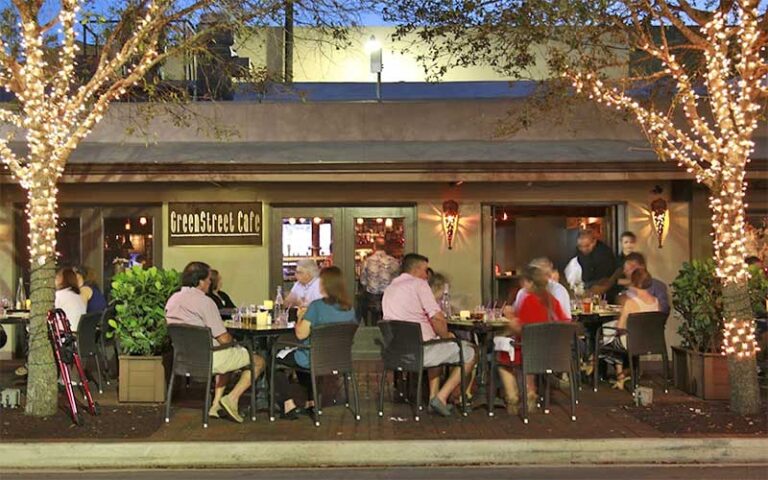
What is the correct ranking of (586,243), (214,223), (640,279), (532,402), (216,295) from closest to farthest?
1. (532,402)
2. (640,279)
3. (216,295)
4. (586,243)
5. (214,223)

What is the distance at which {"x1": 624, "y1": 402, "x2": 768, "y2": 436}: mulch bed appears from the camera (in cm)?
784

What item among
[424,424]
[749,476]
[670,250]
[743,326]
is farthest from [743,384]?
[670,250]

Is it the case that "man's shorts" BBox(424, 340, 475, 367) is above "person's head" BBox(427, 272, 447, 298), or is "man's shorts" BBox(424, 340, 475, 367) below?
below

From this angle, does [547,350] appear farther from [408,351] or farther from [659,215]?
[659,215]

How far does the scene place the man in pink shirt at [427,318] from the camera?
865 cm

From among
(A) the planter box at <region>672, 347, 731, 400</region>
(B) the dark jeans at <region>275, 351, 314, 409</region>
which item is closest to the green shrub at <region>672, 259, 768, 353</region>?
(A) the planter box at <region>672, 347, 731, 400</region>

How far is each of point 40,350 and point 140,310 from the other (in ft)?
3.85

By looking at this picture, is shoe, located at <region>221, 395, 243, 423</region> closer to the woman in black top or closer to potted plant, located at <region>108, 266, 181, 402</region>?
potted plant, located at <region>108, 266, 181, 402</region>

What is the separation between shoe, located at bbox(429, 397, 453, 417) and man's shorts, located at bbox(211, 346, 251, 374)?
1932mm

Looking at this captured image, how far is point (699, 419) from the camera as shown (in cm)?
831

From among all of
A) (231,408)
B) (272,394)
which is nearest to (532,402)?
(272,394)

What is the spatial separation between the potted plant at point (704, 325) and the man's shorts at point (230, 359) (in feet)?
16.5

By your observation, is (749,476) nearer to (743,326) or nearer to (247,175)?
(743,326)

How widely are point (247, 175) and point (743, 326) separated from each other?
664 centimetres
